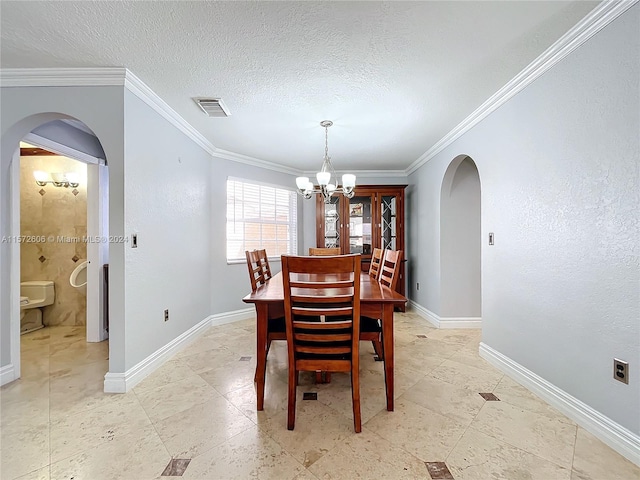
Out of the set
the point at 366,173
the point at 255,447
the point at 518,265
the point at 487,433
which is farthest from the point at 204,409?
the point at 366,173

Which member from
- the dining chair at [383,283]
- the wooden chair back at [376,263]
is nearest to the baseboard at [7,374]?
the dining chair at [383,283]

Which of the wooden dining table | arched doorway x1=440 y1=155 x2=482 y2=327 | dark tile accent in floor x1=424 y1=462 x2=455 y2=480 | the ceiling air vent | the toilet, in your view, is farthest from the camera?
arched doorway x1=440 y1=155 x2=482 y2=327

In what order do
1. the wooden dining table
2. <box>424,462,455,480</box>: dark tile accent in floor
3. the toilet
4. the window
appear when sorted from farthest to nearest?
the window, the toilet, the wooden dining table, <box>424,462,455,480</box>: dark tile accent in floor

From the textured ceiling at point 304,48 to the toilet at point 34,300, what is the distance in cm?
263

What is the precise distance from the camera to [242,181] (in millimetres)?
4160

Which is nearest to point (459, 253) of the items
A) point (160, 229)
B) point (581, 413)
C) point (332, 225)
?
point (332, 225)

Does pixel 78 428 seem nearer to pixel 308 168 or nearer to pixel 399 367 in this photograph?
pixel 399 367

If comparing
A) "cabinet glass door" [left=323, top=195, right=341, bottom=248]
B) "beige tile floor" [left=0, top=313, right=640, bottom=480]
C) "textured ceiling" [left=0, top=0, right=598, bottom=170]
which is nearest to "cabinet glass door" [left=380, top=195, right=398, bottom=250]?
"cabinet glass door" [left=323, top=195, right=341, bottom=248]

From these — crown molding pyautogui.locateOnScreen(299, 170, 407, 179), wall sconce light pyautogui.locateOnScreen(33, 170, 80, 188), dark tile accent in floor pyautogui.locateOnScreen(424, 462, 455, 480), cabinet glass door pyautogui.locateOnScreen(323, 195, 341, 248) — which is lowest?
dark tile accent in floor pyautogui.locateOnScreen(424, 462, 455, 480)

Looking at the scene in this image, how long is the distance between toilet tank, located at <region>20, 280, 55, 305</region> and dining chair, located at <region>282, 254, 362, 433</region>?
368 cm

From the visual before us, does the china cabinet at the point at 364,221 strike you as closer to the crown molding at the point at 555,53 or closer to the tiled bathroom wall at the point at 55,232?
the crown molding at the point at 555,53

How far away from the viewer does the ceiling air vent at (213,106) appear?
8.00 feet

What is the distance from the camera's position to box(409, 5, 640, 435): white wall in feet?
4.79

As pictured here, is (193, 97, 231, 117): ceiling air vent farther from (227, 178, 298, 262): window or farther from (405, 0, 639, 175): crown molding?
(405, 0, 639, 175): crown molding
